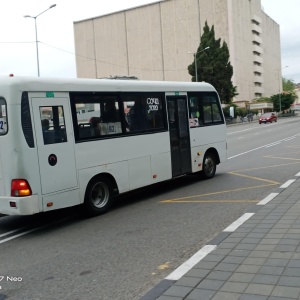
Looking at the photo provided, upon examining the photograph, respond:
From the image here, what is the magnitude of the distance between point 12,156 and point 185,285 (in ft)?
12.4

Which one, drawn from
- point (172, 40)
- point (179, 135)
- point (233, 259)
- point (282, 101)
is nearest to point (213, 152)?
point (179, 135)

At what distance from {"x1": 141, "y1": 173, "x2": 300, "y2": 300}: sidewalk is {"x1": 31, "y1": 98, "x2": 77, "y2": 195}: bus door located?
291 cm

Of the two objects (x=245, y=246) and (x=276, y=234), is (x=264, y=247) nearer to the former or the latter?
(x=245, y=246)

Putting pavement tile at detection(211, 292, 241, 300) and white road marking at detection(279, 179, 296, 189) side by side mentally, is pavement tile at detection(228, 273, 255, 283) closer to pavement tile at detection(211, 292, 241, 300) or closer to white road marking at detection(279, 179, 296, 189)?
pavement tile at detection(211, 292, 241, 300)

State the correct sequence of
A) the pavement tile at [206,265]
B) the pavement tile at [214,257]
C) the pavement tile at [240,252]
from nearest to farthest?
the pavement tile at [206,265] → the pavement tile at [214,257] → the pavement tile at [240,252]

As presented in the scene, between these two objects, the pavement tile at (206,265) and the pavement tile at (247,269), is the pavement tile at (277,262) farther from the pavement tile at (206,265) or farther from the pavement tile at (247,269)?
the pavement tile at (206,265)

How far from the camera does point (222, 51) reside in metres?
61.8

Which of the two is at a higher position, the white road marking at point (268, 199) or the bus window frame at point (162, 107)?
the bus window frame at point (162, 107)

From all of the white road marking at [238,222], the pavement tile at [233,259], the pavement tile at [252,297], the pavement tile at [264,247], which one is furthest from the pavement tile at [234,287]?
the white road marking at [238,222]

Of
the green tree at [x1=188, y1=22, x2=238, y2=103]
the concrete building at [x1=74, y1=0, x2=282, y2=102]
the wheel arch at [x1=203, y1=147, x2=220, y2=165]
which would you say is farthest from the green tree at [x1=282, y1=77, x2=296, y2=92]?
the wheel arch at [x1=203, y1=147, x2=220, y2=165]

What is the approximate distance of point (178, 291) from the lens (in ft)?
13.3

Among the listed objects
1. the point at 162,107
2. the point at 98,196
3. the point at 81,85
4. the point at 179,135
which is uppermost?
the point at 81,85

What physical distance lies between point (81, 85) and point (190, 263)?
4195mm

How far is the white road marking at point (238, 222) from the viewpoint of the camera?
20.6 feet
